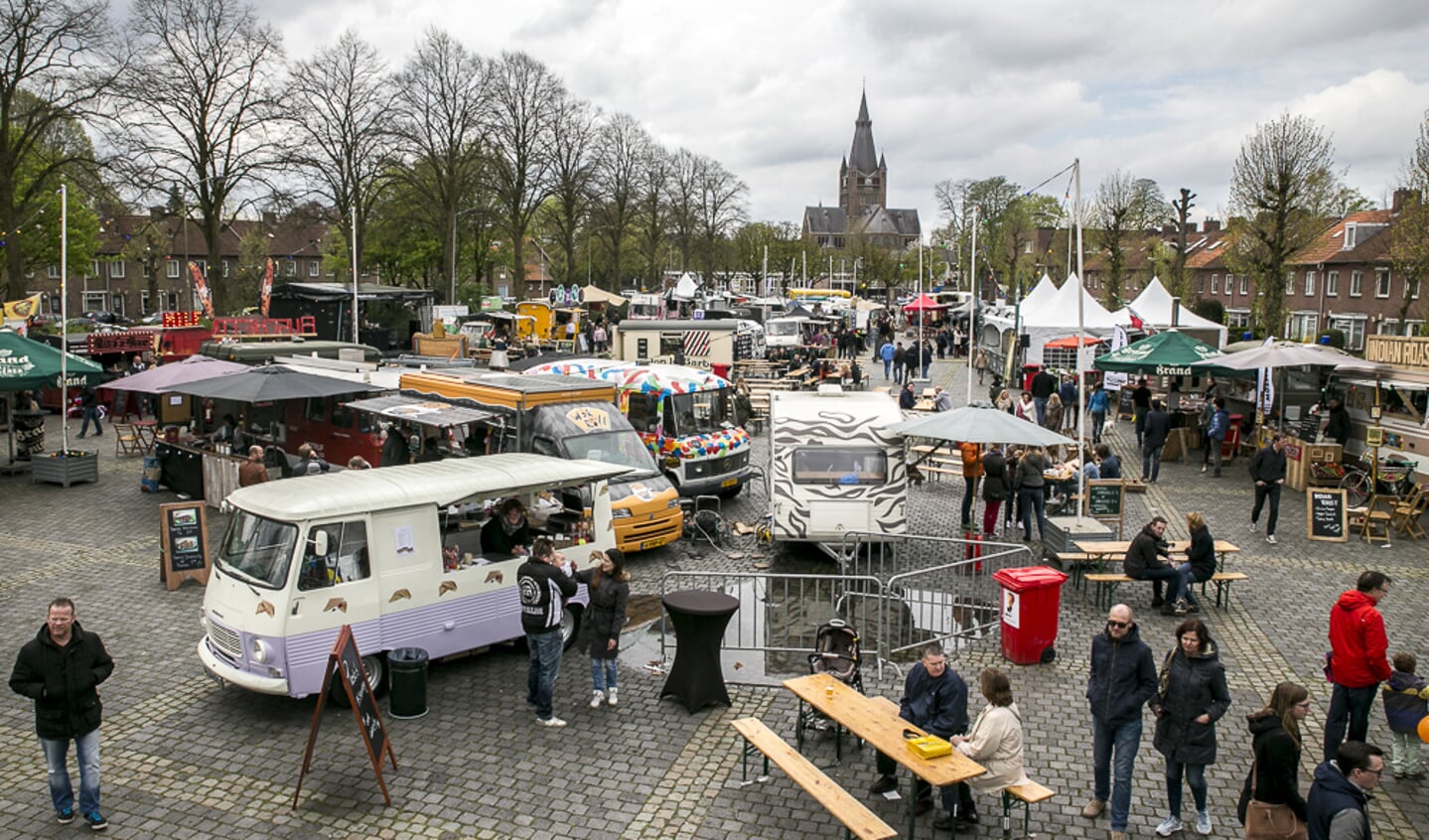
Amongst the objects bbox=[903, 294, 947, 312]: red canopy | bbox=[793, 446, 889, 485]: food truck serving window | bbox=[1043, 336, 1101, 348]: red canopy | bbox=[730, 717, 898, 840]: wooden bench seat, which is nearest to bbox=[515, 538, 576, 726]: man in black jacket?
bbox=[730, 717, 898, 840]: wooden bench seat

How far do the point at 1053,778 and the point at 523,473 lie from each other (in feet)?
19.0

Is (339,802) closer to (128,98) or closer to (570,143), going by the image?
(128,98)

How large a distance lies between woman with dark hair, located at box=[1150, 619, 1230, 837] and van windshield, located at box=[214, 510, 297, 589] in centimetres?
709

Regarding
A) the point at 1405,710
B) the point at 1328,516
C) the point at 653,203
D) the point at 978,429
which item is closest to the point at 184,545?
the point at 978,429

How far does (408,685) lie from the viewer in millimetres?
9250

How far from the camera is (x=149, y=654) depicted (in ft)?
35.6

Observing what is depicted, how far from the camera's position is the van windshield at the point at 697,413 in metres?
18.1

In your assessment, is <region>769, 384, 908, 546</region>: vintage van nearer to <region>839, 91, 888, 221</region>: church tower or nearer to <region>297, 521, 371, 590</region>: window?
<region>297, 521, 371, 590</region>: window

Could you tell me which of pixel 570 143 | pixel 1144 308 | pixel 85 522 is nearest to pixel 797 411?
pixel 85 522

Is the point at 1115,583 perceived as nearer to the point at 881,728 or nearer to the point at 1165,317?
Result: the point at 881,728

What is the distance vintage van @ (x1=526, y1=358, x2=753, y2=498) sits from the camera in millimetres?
17688

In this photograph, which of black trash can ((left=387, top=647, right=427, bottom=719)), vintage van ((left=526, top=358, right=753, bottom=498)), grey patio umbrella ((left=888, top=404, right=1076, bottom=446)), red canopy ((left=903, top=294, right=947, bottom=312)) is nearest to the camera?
black trash can ((left=387, top=647, right=427, bottom=719))

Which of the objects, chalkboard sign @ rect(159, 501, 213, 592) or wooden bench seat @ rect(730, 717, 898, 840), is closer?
wooden bench seat @ rect(730, 717, 898, 840)

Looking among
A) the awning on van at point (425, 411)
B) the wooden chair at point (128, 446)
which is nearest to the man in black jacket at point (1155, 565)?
the awning on van at point (425, 411)
